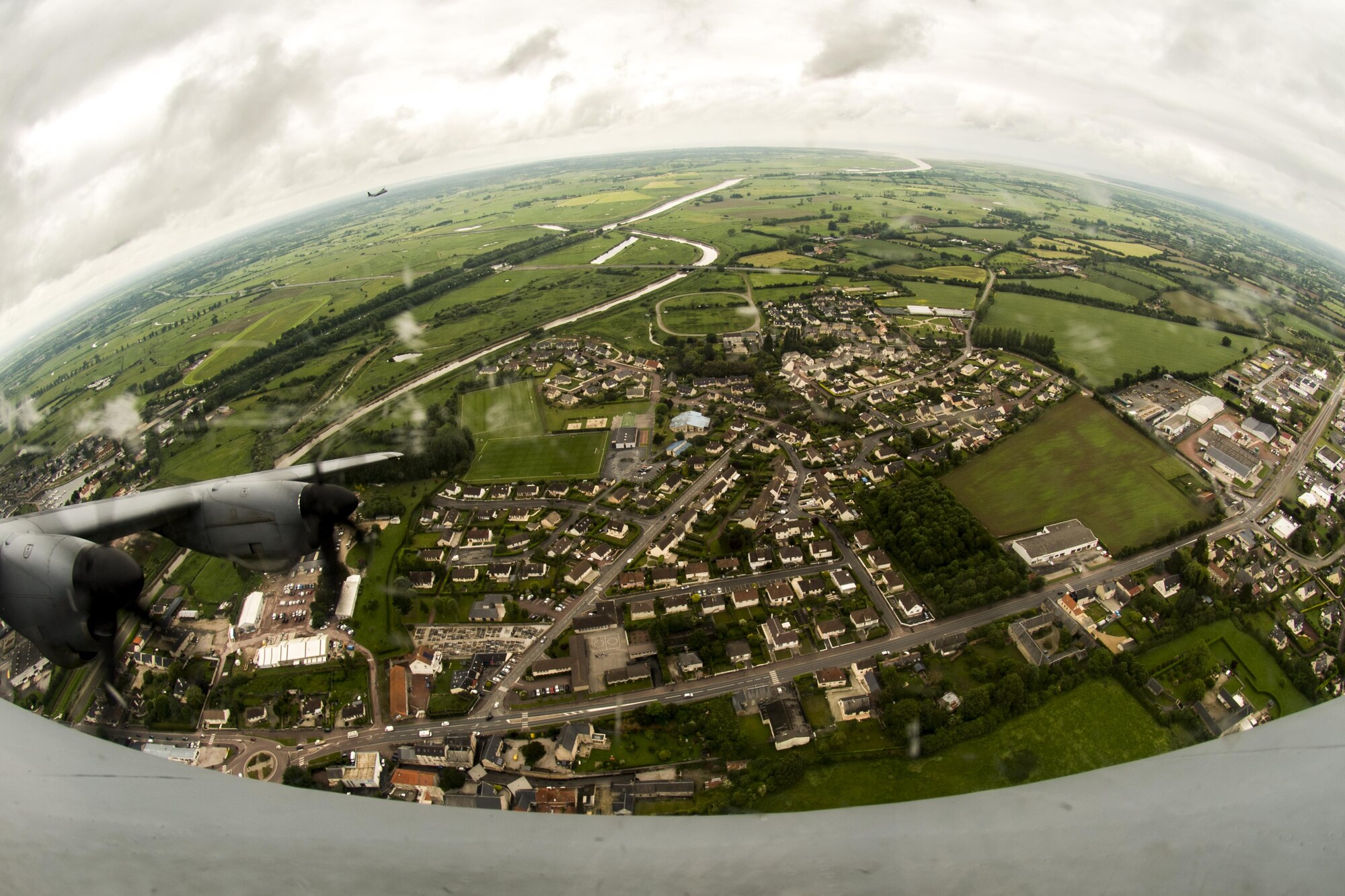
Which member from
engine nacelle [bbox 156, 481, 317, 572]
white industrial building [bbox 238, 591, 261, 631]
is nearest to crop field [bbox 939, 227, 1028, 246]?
white industrial building [bbox 238, 591, 261, 631]

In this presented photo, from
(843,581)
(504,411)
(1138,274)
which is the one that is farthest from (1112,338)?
(504,411)

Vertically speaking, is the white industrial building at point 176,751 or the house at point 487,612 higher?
the house at point 487,612

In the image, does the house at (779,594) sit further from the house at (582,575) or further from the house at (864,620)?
the house at (582,575)

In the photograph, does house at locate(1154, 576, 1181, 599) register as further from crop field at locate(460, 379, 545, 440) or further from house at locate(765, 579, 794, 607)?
crop field at locate(460, 379, 545, 440)

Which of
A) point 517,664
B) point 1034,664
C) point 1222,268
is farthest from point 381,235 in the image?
point 1222,268

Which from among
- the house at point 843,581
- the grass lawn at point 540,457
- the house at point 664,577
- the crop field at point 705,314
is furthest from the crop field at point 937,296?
the house at point 664,577

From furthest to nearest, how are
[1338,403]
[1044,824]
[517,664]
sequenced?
[1338,403], [517,664], [1044,824]

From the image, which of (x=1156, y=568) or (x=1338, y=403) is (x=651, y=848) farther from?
(x=1338, y=403)

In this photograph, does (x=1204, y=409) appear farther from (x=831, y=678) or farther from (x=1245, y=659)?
(x=831, y=678)
